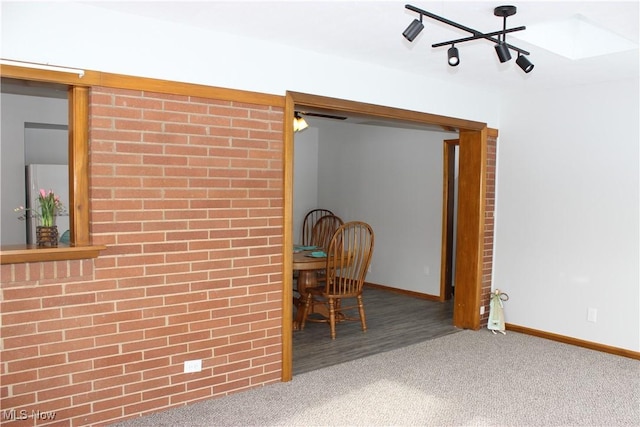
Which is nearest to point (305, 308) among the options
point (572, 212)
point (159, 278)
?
point (159, 278)

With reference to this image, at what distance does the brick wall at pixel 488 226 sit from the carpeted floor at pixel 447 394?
2.39 ft

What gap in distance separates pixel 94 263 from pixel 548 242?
366cm

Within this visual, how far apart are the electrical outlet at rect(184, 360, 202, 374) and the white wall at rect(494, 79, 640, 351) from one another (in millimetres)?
3037

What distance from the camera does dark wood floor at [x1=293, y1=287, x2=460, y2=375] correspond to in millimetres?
4012

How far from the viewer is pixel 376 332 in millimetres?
4723

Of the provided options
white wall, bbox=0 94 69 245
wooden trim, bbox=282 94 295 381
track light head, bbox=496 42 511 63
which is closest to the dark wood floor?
wooden trim, bbox=282 94 295 381

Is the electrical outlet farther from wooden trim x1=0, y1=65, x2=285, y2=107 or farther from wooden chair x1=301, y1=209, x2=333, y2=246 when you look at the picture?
wooden chair x1=301, y1=209, x2=333, y2=246

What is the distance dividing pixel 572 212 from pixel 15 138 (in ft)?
16.1

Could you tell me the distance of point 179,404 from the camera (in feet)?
9.90

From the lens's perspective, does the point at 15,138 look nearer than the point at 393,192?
Yes

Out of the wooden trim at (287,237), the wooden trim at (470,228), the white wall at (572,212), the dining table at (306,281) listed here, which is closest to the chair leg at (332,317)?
the dining table at (306,281)

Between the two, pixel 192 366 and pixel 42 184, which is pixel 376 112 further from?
pixel 42 184

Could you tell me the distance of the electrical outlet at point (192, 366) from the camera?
3021 mm

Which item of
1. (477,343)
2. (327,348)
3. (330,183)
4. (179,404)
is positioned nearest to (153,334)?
(179,404)
